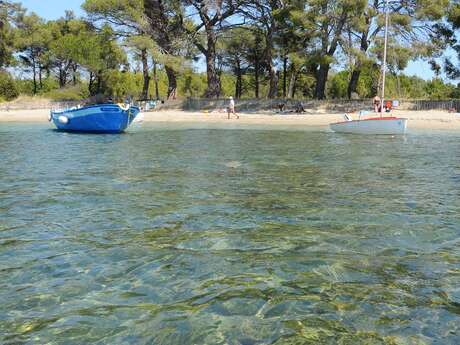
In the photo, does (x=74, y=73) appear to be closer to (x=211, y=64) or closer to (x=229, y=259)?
(x=211, y=64)

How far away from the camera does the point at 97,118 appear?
23.5 m

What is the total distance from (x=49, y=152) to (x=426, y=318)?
45.3 feet

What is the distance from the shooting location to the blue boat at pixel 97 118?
917 inches

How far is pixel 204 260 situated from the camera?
5.20 m

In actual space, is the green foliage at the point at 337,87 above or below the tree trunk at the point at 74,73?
below

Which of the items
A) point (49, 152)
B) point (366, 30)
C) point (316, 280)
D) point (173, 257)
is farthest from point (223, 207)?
point (366, 30)

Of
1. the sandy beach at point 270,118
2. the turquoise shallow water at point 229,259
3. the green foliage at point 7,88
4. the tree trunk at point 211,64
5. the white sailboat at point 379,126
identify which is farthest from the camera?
the green foliage at point 7,88

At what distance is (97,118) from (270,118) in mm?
15538

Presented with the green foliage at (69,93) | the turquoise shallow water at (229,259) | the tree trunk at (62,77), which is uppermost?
the tree trunk at (62,77)

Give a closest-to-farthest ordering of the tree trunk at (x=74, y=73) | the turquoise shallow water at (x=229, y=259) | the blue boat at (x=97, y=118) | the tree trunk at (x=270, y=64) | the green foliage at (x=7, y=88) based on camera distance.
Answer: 1. the turquoise shallow water at (x=229, y=259)
2. the blue boat at (x=97, y=118)
3. the tree trunk at (x=270, y=64)
4. the green foliage at (x=7, y=88)
5. the tree trunk at (x=74, y=73)

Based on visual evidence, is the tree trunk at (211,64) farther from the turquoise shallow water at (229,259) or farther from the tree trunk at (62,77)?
the turquoise shallow water at (229,259)

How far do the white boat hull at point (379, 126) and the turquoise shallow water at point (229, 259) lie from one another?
469 inches

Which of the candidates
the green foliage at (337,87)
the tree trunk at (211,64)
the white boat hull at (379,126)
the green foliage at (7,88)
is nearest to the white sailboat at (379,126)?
the white boat hull at (379,126)

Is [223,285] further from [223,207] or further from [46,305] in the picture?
[223,207]
